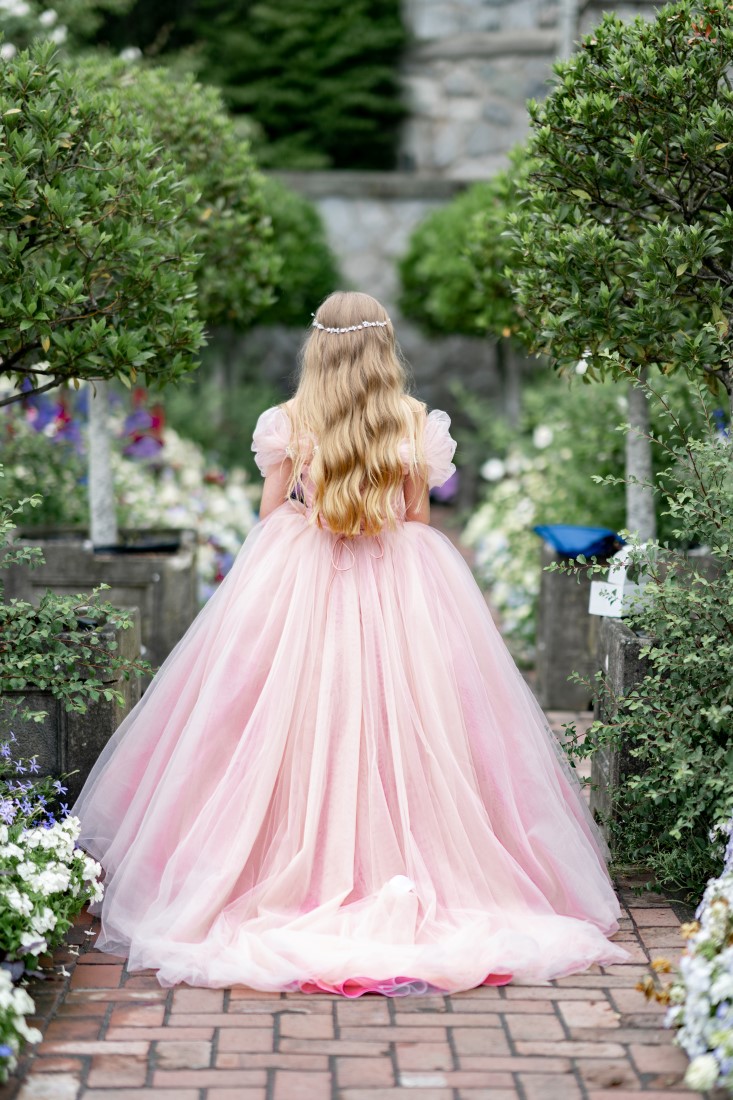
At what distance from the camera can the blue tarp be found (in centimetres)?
548

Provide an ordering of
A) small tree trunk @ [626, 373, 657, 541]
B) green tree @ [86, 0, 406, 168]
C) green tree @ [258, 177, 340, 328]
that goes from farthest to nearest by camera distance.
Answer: green tree @ [86, 0, 406, 168], green tree @ [258, 177, 340, 328], small tree trunk @ [626, 373, 657, 541]

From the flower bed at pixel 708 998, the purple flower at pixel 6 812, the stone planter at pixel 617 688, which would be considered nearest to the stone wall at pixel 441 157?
the stone planter at pixel 617 688

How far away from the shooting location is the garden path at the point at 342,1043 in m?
2.84

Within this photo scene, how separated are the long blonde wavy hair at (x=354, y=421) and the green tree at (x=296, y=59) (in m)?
10.4

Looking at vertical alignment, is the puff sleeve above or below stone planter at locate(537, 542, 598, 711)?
above

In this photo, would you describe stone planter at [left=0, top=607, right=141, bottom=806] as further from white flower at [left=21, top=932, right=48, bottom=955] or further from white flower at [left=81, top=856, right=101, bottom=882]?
white flower at [left=21, top=932, right=48, bottom=955]

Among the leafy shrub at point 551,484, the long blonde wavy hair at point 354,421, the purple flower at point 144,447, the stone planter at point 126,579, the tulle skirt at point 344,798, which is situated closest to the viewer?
the tulle skirt at point 344,798

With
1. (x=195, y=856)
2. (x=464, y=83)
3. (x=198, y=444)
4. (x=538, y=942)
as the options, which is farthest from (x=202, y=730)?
(x=464, y=83)

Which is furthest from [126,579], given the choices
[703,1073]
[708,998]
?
[703,1073]

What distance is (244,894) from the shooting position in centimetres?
355

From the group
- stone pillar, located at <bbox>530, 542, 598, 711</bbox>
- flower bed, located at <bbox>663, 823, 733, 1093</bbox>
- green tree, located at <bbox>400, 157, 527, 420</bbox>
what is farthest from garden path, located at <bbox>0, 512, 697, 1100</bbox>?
stone pillar, located at <bbox>530, 542, 598, 711</bbox>

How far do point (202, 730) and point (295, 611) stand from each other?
1.45ft

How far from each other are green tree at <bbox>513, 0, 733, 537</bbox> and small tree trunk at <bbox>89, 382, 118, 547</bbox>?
7.78 ft

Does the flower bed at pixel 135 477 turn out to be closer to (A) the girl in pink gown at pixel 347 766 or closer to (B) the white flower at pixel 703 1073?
(A) the girl in pink gown at pixel 347 766
